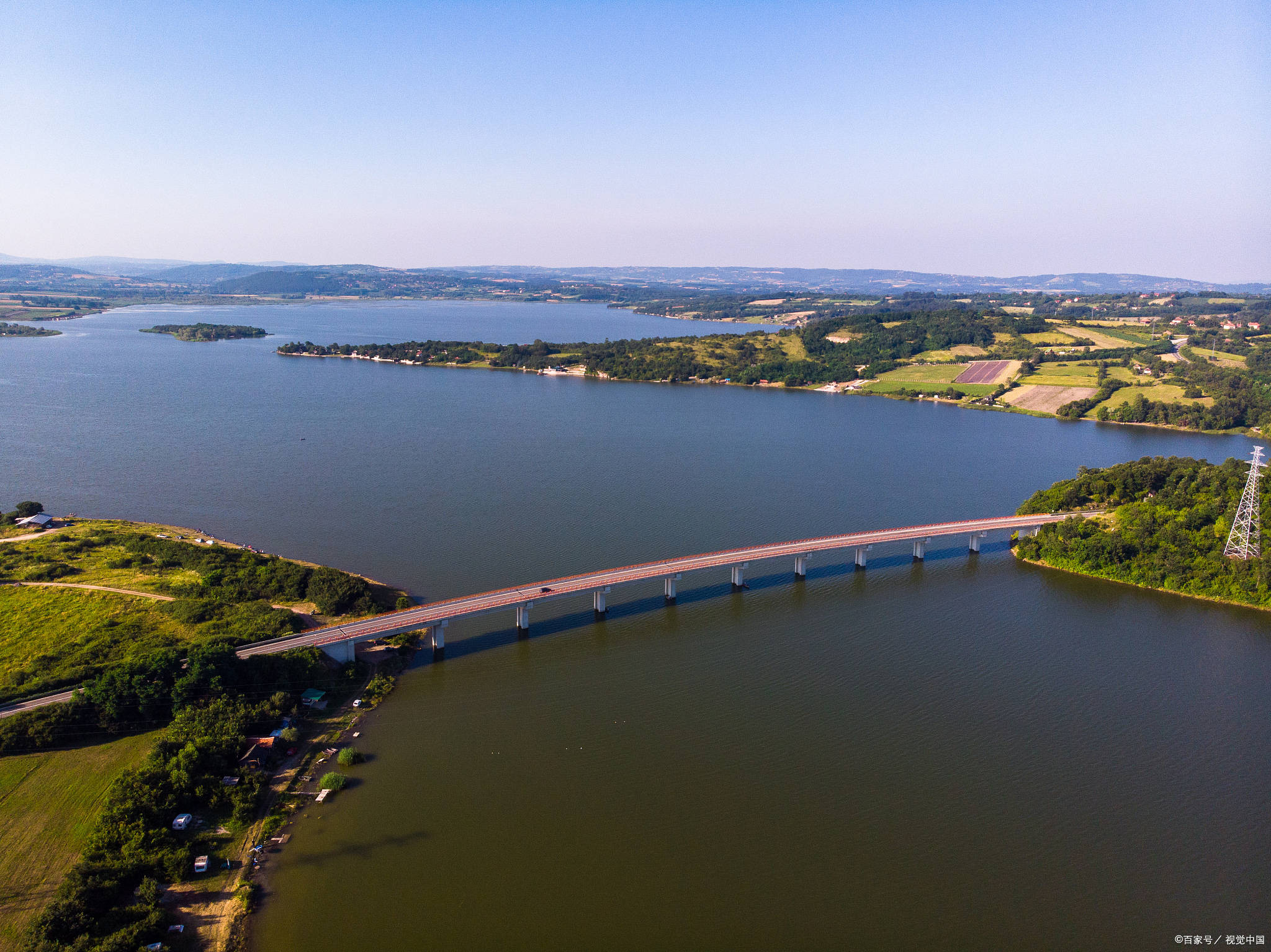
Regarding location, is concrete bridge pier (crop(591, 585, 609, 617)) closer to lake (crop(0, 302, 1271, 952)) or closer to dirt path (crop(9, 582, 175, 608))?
lake (crop(0, 302, 1271, 952))

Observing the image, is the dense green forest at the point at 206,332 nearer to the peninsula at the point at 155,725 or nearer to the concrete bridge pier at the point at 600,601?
the peninsula at the point at 155,725

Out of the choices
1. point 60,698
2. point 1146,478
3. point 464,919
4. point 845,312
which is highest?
point 845,312

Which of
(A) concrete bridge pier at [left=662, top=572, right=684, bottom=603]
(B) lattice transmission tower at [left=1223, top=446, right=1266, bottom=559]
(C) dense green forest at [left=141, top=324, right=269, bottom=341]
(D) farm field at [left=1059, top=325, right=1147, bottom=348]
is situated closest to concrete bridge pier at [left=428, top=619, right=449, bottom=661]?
(A) concrete bridge pier at [left=662, top=572, right=684, bottom=603]

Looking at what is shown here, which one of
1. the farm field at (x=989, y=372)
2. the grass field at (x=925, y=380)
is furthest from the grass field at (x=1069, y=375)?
the grass field at (x=925, y=380)

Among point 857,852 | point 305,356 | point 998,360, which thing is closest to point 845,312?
point 998,360

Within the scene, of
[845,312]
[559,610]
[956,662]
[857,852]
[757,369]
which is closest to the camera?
[857,852]

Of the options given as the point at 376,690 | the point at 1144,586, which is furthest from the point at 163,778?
the point at 1144,586

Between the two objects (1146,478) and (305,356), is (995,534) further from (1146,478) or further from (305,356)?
(305,356)
